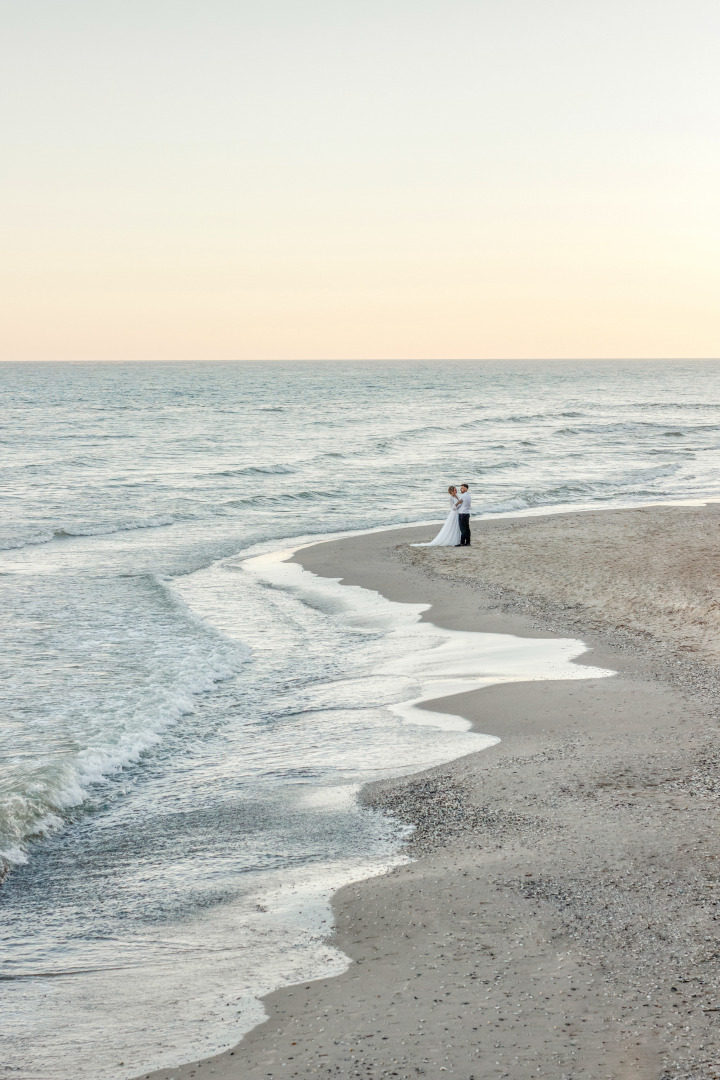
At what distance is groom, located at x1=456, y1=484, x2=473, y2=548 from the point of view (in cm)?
2083

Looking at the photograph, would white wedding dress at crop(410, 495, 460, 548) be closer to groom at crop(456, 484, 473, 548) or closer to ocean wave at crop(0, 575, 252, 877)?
groom at crop(456, 484, 473, 548)

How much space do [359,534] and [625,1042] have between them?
2016 centimetres

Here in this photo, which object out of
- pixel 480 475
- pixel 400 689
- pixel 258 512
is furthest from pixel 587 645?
pixel 480 475

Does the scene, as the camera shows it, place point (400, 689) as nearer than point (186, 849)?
No

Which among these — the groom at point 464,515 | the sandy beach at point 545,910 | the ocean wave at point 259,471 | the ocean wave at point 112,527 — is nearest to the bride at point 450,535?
the groom at point 464,515

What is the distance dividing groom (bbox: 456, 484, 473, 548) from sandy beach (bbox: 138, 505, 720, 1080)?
9670mm

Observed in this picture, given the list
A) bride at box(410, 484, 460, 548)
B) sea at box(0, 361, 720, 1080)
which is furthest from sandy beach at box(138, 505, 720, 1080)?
bride at box(410, 484, 460, 548)

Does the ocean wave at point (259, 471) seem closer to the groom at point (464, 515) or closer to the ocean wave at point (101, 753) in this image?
the groom at point (464, 515)

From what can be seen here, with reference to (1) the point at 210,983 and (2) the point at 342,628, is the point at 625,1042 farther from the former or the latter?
(2) the point at 342,628

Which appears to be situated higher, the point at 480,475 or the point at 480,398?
the point at 480,398

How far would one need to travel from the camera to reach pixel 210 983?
4.88 meters

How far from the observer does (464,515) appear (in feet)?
68.3

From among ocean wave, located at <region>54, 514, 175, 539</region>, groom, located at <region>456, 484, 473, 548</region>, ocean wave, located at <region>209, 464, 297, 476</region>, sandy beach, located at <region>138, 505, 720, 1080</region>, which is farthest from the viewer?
ocean wave, located at <region>209, 464, 297, 476</region>

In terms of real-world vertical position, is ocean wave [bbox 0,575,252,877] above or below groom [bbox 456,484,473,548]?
below
